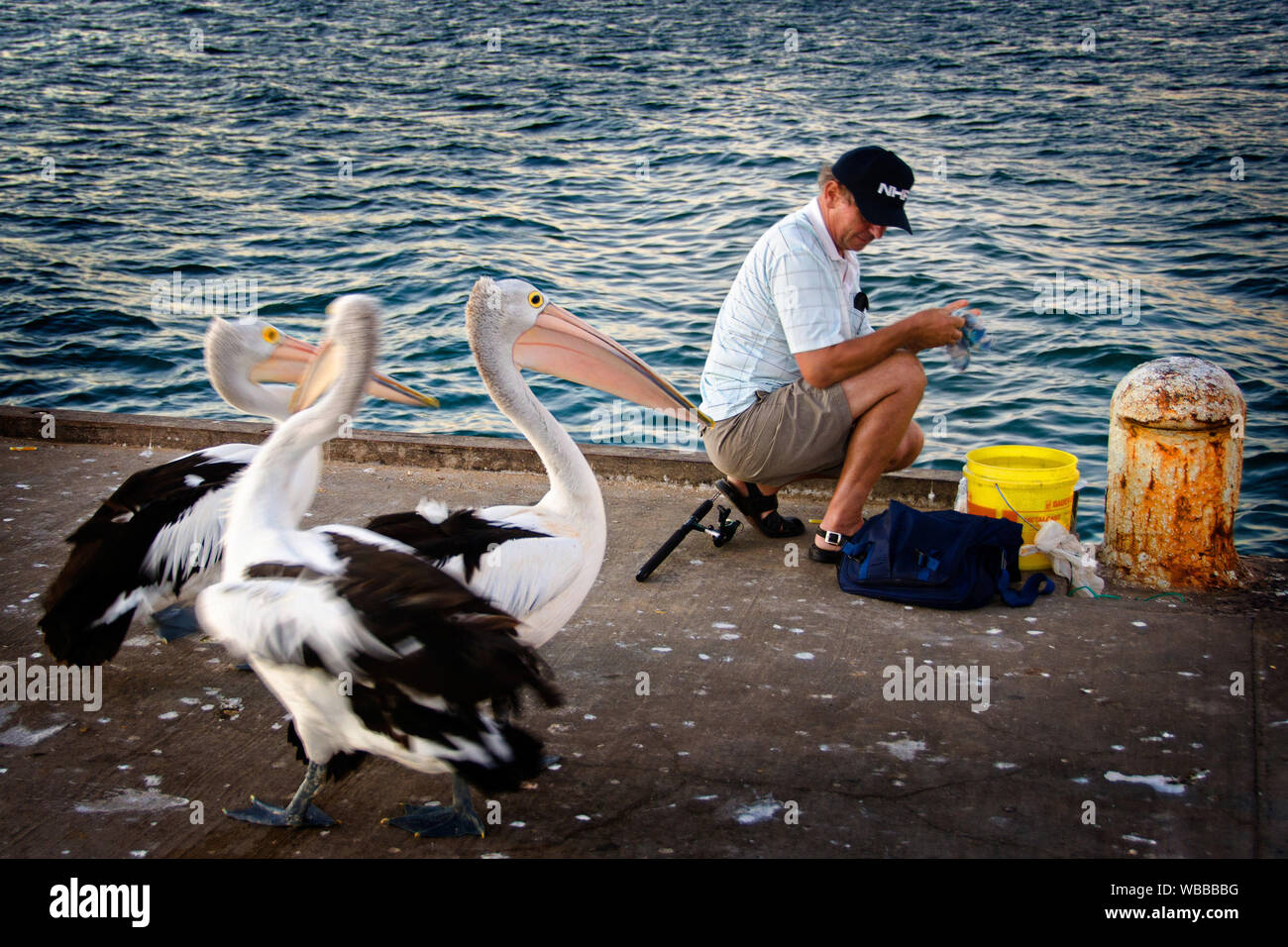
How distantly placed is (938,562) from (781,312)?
1080mm

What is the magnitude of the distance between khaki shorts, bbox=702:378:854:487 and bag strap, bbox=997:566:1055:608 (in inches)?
31.5

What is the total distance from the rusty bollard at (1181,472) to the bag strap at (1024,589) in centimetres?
37

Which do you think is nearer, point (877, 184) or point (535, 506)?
point (535, 506)

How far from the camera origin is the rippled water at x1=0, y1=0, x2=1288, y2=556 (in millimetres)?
8852

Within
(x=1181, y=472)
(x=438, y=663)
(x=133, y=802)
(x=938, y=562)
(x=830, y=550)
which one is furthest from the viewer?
(x=830, y=550)

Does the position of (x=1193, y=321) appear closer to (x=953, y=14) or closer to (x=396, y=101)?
(x=396, y=101)

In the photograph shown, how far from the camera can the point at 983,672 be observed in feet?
11.9

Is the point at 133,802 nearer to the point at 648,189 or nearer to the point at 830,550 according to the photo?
the point at 830,550

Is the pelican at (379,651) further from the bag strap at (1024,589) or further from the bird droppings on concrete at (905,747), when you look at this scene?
the bag strap at (1024,589)

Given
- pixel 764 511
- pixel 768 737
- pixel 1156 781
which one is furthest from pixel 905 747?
pixel 764 511

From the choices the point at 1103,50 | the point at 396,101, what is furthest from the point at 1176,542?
the point at 1103,50

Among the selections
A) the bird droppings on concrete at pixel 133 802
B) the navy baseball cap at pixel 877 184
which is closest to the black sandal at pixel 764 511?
the navy baseball cap at pixel 877 184

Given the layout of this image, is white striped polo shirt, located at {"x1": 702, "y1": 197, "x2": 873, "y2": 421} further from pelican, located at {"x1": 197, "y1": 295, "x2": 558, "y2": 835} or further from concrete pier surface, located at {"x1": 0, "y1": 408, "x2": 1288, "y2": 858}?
pelican, located at {"x1": 197, "y1": 295, "x2": 558, "y2": 835}

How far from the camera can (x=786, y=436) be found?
4453mm
